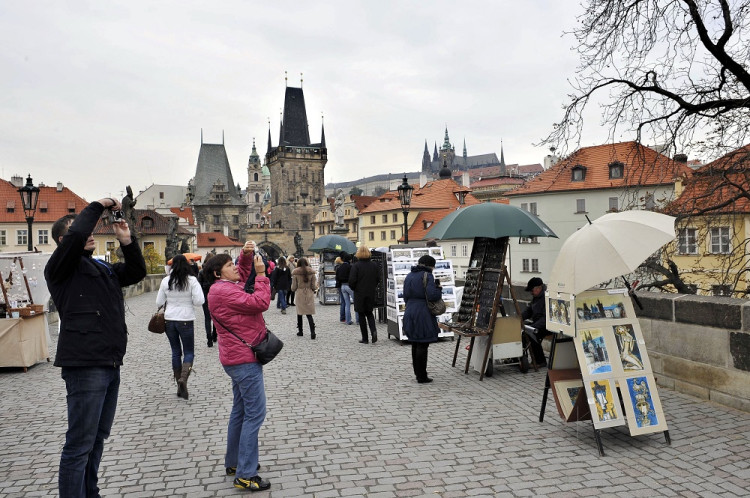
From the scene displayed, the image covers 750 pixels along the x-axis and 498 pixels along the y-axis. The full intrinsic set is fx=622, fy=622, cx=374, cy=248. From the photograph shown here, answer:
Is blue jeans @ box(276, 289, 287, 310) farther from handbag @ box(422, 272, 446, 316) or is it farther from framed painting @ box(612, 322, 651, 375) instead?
framed painting @ box(612, 322, 651, 375)

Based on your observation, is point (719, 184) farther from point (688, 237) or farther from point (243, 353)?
point (243, 353)

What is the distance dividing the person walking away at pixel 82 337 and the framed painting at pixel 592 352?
3773 millimetres

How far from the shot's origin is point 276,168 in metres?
110

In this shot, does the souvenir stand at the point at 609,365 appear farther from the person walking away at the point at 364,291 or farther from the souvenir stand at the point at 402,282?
the person walking away at the point at 364,291

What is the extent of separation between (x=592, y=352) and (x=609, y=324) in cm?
32

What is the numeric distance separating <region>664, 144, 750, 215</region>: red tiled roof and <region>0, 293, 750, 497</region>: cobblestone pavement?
564 centimetres

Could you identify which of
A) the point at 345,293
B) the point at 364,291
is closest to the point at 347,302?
the point at 345,293

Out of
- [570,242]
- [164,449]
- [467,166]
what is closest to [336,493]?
[164,449]

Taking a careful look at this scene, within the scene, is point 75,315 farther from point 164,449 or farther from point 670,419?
point 670,419

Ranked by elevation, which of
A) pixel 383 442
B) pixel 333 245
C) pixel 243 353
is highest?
pixel 333 245

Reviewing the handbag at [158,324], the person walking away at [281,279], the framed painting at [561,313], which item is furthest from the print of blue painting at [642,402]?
the person walking away at [281,279]

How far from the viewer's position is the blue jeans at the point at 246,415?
464cm

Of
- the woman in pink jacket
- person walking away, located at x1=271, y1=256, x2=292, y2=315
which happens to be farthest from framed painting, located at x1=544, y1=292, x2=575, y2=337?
person walking away, located at x1=271, y1=256, x2=292, y2=315

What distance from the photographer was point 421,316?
8352 mm
